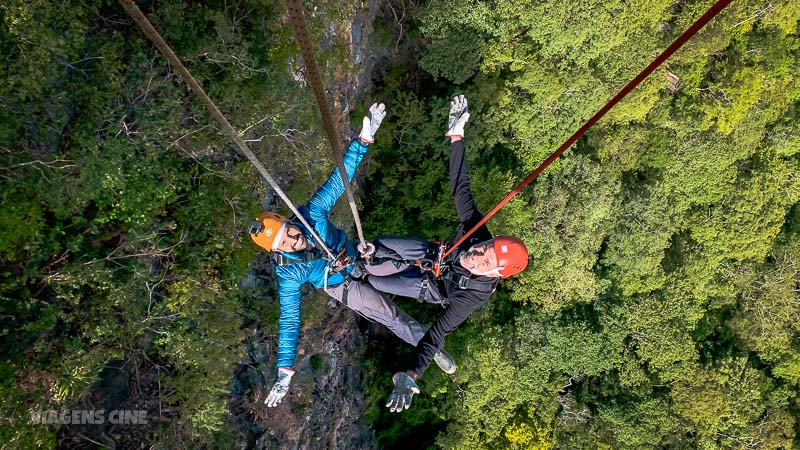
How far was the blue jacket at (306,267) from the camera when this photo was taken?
16.6 feet

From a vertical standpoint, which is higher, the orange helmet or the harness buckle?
the harness buckle

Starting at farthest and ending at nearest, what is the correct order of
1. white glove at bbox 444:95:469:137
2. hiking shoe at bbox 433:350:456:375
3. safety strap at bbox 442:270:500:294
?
1. hiking shoe at bbox 433:350:456:375
2. white glove at bbox 444:95:469:137
3. safety strap at bbox 442:270:500:294

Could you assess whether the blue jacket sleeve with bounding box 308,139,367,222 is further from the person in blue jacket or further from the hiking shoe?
the hiking shoe

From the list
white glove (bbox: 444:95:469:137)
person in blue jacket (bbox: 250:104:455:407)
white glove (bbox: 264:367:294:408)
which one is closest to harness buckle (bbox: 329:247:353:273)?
person in blue jacket (bbox: 250:104:455:407)

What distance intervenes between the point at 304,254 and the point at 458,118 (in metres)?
2.41

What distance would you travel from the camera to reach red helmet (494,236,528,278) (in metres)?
4.61

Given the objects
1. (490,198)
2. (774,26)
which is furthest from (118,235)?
(774,26)

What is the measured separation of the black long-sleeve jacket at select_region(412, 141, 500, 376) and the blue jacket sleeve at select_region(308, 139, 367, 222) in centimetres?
111

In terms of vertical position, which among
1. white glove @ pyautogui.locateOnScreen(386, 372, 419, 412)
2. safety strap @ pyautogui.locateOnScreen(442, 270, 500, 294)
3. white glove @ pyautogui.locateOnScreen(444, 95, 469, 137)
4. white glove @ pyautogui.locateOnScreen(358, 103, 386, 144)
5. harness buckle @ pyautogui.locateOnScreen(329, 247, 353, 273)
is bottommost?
white glove @ pyautogui.locateOnScreen(386, 372, 419, 412)

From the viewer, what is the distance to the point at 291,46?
22.3 ft

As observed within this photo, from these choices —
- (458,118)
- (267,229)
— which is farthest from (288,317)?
(458,118)

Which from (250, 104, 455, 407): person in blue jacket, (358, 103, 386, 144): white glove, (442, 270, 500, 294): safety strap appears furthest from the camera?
(358, 103, 386, 144): white glove

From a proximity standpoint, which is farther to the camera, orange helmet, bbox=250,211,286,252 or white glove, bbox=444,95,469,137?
white glove, bbox=444,95,469,137

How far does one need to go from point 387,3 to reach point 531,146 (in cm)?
441
